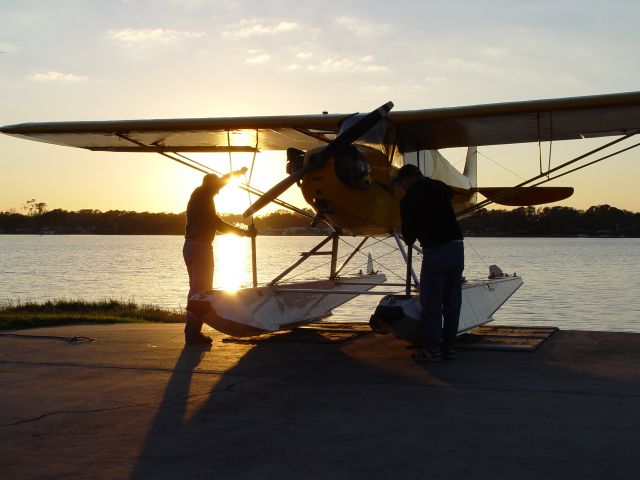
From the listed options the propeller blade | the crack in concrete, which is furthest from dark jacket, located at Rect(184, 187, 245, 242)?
the crack in concrete

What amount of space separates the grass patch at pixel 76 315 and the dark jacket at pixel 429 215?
5.29 meters

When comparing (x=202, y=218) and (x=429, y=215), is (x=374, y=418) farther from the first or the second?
(x=202, y=218)

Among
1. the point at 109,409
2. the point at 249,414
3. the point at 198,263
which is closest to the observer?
the point at 249,414

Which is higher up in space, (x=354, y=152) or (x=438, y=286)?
(x=354, y=152)

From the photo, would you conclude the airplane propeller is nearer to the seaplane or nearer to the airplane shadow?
the seaplane

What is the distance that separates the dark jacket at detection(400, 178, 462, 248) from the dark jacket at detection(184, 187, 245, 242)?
2422 millimetres

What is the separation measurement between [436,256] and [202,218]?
9.17ft

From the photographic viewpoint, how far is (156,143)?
36.1ft

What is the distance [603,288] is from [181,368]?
29.0m

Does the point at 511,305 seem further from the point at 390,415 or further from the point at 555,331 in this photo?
the point at 390,415

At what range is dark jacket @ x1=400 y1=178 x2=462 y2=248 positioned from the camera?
6.91 meters

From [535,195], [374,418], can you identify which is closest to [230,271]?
[535,195]

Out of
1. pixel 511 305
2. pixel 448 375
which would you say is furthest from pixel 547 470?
pixel 511 305

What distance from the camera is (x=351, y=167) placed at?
7949 mm
